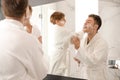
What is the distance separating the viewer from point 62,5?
4.85 feet

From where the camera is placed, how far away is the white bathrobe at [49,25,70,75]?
1.41 m

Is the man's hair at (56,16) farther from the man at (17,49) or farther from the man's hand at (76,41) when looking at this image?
the man at (17,49)

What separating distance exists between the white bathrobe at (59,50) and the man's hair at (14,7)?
0.61 m

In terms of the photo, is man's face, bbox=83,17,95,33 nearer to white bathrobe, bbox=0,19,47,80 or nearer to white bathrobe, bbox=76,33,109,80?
white bathrobe, bbox=76,33,109,80

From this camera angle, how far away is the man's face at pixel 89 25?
1.33 m

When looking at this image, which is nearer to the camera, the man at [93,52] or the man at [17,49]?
the man at [17,49]

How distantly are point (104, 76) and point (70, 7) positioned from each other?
0.51 metres

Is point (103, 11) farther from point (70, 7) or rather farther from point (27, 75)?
point (27, 75)

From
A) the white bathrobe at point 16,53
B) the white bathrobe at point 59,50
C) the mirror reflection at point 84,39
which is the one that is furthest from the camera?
the white bathrobe at point 59,50

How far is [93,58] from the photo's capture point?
131cm

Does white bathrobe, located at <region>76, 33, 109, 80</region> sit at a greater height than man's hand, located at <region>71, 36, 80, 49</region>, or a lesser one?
lesser

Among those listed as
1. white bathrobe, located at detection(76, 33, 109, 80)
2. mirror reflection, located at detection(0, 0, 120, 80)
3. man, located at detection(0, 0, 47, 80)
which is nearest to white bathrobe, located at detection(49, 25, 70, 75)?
mirror reflection, located at detection(0, 0, 120, 80)

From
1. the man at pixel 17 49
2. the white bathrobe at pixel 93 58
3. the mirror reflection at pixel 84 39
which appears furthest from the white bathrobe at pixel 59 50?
the man at pixel 17 49

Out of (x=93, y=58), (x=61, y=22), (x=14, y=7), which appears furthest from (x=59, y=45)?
(x=14, y=7)
